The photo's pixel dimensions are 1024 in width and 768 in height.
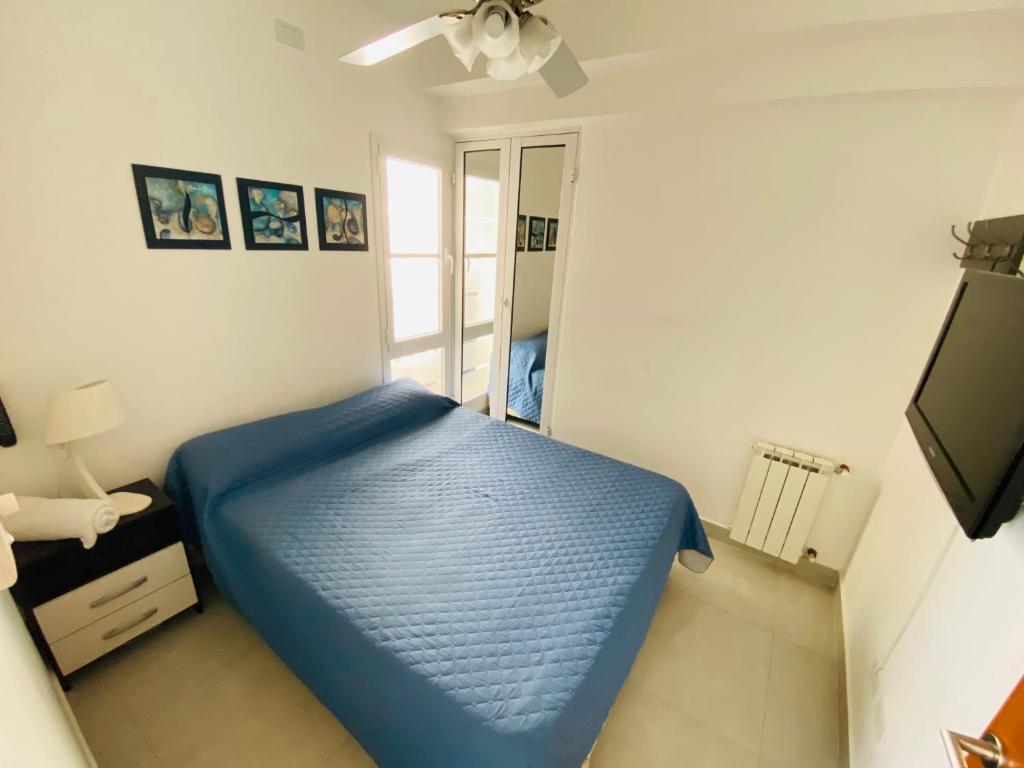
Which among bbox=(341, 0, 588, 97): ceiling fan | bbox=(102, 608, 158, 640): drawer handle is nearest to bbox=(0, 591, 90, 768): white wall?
bbox=(102, 608, 158, 640): drawer handle

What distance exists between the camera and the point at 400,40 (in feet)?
4.17

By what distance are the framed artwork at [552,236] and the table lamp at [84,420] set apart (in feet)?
7.53

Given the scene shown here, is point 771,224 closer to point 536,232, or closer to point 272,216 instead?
point 536,232

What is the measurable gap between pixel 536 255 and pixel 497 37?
1.76 meters

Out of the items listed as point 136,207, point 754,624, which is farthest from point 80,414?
point 754,624

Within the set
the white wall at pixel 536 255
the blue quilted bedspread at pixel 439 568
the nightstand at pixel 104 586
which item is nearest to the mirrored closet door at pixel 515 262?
the white wall at pixel 536 255

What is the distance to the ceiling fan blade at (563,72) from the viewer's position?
132cm

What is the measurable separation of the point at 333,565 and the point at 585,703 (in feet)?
2.88

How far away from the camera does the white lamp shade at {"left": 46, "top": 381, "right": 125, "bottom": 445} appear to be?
54.9 inches

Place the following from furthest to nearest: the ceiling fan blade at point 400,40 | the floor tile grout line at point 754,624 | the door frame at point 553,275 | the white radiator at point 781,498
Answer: the door frame at point 553,275
the white radiator at point 781,498
the floor tile grout line at point 754,624
the ceiling fan blade at point 400,40

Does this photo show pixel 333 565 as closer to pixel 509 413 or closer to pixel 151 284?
pixel 151 284

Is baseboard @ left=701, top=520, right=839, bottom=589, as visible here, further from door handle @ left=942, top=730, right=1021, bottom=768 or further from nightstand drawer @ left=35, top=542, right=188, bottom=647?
nightstand drawer @ left=35, top=542, right=188, bottom=647

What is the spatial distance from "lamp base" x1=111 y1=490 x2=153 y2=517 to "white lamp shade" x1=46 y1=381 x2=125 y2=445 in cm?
31

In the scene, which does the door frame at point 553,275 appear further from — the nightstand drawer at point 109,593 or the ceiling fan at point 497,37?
the nightstand drawer at point 109,593
